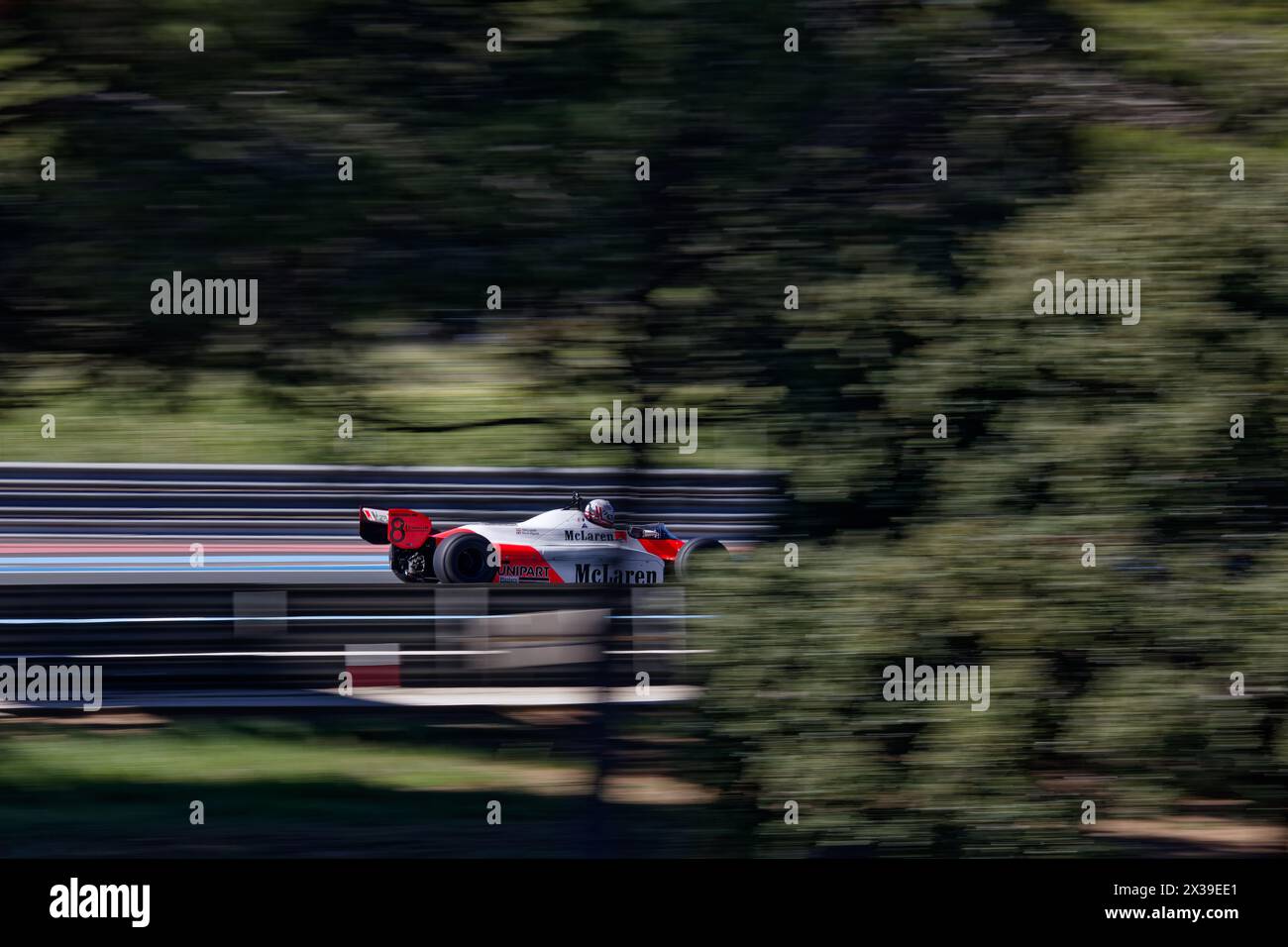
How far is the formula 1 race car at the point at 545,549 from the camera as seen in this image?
14.3 feet

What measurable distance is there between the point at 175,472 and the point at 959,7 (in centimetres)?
355

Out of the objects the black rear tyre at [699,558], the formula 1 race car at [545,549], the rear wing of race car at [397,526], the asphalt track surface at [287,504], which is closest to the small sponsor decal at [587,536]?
the formula 1 race car at [545,549]

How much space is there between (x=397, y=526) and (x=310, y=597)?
0.64 meters

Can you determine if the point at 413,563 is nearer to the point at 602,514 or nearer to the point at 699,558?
the point at 602,514

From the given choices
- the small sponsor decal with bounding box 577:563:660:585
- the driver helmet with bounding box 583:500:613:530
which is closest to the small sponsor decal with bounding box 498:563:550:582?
the small sponsor decal with bounding box 577:563:660:585

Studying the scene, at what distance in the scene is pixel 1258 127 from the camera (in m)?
4.09

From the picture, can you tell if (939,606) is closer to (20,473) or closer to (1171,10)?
(1171,10)

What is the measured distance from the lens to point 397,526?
455 centimetres

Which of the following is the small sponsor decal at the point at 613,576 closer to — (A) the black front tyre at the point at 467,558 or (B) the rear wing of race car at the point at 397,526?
(A) the black front tyre at the point at 467,558

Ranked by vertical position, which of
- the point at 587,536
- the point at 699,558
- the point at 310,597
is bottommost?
the point at 310,597

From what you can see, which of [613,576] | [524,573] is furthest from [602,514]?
[524,573]

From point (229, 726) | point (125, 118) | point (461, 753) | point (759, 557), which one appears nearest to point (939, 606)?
point (759, 557)

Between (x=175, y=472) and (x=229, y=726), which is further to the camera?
(x=229, y=726)

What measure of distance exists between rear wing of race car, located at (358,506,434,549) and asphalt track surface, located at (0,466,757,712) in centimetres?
5
